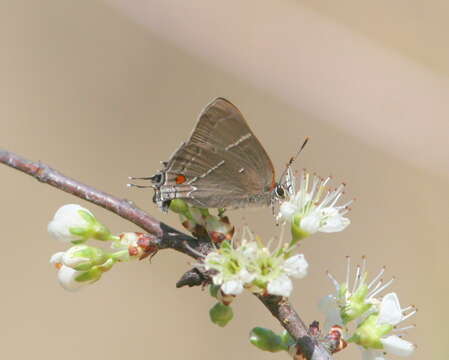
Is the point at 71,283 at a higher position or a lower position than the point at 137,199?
lower

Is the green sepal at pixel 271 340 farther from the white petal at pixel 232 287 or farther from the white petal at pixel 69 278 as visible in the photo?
the white petal at pixel 69 278

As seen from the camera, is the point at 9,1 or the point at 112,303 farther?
the point at 9,1

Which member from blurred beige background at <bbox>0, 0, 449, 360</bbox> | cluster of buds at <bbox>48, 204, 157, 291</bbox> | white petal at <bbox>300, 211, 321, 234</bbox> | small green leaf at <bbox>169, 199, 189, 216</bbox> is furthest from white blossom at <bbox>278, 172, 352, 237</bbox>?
blurred beige background at <bbox>0, 0, 449, 360</bbox>

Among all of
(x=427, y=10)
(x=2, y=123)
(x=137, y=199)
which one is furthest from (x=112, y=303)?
(x=427, y=10)

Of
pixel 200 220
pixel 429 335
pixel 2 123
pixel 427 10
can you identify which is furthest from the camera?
pixel 427 10

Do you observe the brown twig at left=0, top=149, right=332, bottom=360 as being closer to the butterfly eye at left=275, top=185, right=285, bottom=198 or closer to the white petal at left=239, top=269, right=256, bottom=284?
the white petal at left=239, top=269, right=256, bottom=284

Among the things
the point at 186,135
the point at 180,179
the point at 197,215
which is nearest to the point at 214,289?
the point at 197,215

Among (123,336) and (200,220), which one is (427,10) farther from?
(200,220)
